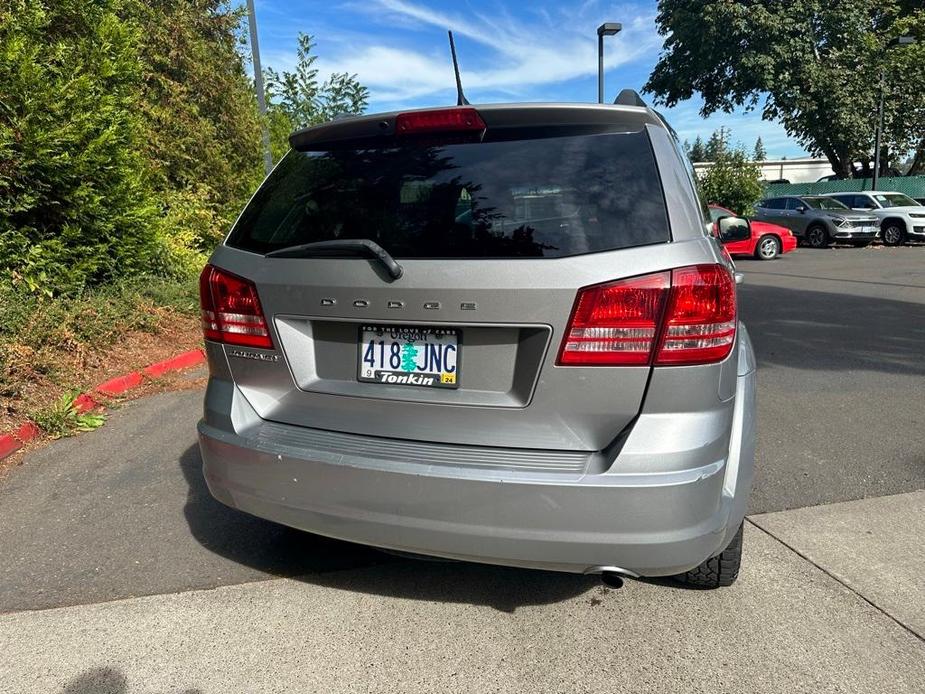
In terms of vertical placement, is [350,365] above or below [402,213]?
below

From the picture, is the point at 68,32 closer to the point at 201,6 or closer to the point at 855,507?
the point at 201,6

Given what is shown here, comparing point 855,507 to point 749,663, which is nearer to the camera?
point 749,663

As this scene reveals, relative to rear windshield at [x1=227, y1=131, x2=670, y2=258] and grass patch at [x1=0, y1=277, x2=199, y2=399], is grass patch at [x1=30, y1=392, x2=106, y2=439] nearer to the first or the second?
grass patch at [x1=0, y1=277, x2=199, y2=399]

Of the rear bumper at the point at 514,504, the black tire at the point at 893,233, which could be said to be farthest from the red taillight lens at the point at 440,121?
the black tire at the point at 893,233

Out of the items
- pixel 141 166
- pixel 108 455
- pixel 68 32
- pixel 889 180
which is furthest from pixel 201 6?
pixel 889 180

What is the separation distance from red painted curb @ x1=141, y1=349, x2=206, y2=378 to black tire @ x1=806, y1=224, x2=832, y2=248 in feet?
63.8

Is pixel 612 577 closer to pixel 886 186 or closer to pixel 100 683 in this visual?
pixel 100 683

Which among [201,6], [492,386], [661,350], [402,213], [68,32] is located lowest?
[492,386]

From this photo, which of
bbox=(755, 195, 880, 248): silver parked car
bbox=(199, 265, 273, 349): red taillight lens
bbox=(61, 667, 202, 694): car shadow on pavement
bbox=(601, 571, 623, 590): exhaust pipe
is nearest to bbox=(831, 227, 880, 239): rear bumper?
bbox=(755, 195, 880, 248): silver parked car

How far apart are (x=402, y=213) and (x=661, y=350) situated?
943 mm

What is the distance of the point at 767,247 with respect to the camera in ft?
55.7

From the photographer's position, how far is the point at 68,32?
23.5 ft

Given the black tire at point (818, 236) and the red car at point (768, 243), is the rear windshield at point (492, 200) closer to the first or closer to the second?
the red car at point (768, 243)

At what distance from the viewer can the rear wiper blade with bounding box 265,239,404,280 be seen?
6.98ft
